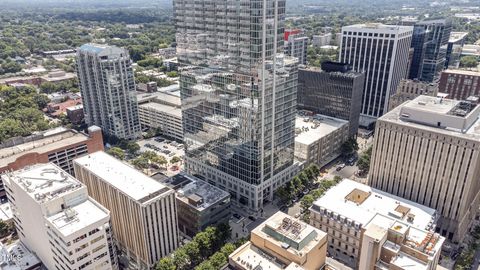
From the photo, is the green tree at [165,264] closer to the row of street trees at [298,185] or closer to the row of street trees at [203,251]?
the row of street trees at [203,251]

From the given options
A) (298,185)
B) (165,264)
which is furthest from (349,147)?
(165,264)

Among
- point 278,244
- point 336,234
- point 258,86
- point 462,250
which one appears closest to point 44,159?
point 258,86

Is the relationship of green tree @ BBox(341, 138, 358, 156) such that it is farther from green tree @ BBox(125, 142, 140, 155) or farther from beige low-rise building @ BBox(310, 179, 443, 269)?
green tree @ BBox(125, 142, 140, 155)

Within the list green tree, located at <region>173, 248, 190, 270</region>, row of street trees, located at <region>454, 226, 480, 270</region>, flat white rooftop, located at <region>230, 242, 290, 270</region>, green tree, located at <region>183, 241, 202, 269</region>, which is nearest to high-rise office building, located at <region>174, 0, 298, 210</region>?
green tree, located at <region>183, 241, 202, 269</region>

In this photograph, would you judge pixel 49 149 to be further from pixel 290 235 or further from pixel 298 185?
pixel 290 235

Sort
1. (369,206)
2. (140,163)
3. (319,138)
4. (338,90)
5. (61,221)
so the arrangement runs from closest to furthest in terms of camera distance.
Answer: (61,221), (369,206), (319,138), (140,163), (338,90)

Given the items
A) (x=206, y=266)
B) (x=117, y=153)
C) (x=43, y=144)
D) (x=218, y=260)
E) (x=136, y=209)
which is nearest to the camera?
(x=136, y=209)

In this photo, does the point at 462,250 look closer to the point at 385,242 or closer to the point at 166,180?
the point at 385,242
